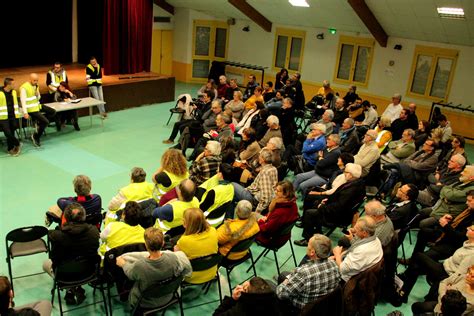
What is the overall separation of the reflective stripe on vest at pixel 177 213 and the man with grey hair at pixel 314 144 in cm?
275

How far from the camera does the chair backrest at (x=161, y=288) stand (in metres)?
3.24

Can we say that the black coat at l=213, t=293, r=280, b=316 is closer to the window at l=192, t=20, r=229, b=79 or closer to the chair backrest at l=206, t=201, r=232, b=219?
the chair backrest at l=206, t=201, r=232, b=219

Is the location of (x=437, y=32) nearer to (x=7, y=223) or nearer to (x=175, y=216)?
(x=175, y=216)

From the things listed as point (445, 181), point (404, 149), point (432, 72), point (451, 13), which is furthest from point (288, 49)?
point (445, 181)

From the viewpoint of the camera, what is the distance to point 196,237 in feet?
→ 11.8

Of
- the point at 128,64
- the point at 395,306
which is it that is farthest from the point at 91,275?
the point at 128,64

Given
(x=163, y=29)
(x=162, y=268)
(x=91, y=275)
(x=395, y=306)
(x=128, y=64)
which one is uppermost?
(x=163, y=29)

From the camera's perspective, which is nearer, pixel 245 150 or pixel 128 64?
pixel 245 150

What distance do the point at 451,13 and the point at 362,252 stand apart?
23.5ft

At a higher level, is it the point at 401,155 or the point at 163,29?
the point at 163,29

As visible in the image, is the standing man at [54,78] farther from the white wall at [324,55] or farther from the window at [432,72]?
the window at [432,72]

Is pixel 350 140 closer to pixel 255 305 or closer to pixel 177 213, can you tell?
pixel 177 213

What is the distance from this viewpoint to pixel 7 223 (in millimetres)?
5207

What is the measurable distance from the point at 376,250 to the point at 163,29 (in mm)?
12074
